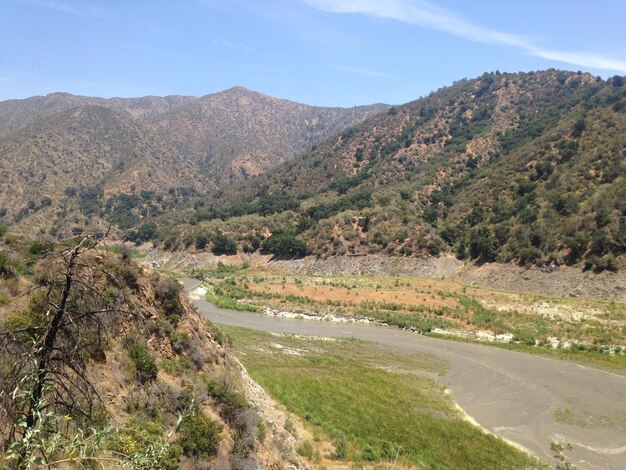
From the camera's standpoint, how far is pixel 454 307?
5103 cm

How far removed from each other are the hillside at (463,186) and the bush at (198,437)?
190ft

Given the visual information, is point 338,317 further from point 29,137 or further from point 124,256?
point 29,137

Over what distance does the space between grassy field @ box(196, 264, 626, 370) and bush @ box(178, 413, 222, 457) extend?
1248 inches

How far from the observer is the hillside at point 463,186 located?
67.4 m

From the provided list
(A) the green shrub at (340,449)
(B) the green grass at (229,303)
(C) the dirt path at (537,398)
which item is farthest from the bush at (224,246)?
(A) the green shrub at (340,449)

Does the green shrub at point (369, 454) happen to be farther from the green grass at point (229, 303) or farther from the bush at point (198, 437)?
the green grass at point (229, 303)

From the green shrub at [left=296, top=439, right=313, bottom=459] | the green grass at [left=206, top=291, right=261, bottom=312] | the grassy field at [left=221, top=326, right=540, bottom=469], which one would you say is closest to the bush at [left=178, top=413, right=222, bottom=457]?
the green shrub at [left=296, top=439, right=313, bottom=459]

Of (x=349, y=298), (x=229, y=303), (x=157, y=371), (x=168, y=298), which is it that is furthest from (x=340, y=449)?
(x=349, y=298)

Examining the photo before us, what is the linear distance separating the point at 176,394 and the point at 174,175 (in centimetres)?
17771

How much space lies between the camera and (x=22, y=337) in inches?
A: 359

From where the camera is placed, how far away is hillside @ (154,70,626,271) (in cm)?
6738

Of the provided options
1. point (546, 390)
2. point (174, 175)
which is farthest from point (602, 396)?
point (174, 175)

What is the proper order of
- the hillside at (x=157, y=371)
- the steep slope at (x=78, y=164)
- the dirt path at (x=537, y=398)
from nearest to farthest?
the hillside at (x=157, y=371) < the dirt path at (x=537, y=398) < the steep slope at (x=78, y=164)

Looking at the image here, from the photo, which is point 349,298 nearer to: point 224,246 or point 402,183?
point 224,246
